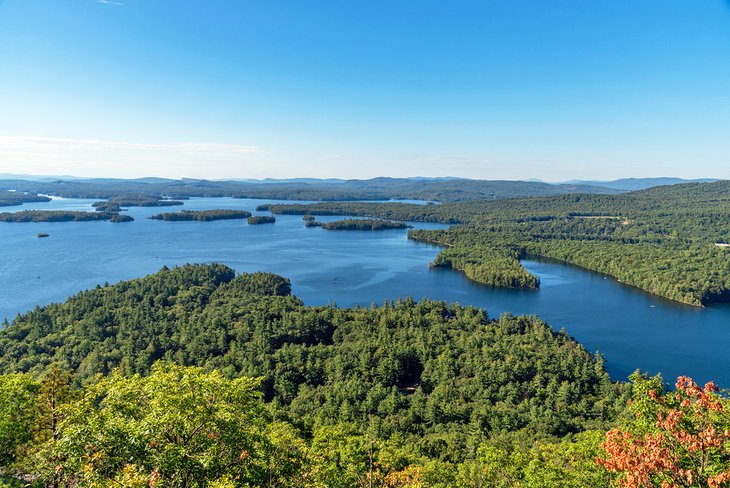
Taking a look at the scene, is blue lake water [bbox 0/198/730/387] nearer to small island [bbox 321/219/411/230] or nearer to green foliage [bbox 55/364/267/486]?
small island [bbox 321/219/411/230]

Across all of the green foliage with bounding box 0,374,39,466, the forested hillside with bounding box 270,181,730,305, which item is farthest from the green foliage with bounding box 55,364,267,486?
the forested hillside with bounding box 270,181,730,305

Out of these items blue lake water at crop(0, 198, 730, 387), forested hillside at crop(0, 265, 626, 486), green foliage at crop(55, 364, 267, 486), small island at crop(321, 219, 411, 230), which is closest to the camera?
green foliage at crop(55, 364, 267, 486)

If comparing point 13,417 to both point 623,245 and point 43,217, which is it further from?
point 43,217

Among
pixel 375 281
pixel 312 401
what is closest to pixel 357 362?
pixel 312 401

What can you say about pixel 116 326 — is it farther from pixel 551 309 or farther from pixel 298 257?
pixel 551 309

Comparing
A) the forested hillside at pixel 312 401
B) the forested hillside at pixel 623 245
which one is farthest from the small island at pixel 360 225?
the forested hillside at pixel 312 401

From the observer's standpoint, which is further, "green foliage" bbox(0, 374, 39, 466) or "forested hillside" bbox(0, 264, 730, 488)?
"green foliage" bbox(0, 374, 39, 466)

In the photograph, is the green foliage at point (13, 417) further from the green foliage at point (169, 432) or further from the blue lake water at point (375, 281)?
the blue lake water at point (375, 281)
